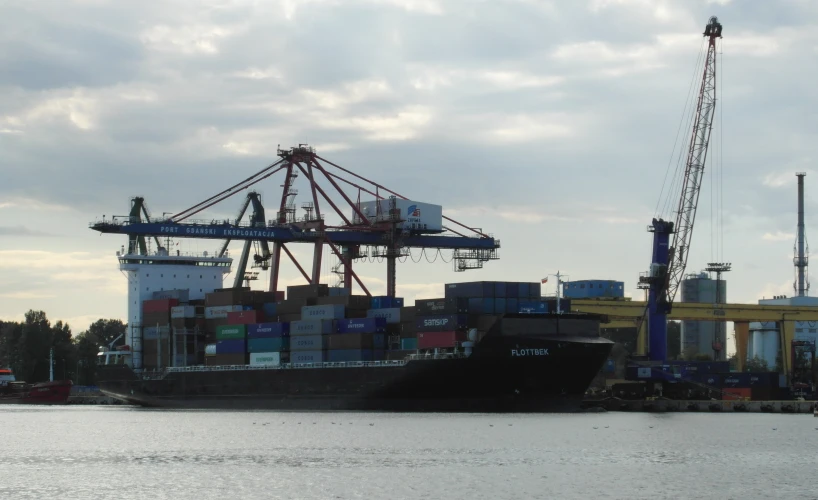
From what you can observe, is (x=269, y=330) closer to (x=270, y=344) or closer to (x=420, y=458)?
(x=270, y=344)

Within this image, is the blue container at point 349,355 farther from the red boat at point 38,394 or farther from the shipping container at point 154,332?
the red boat at point 38,394

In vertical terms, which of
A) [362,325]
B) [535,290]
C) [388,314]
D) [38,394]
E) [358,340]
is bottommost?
[38,394]

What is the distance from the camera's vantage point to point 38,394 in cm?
10669

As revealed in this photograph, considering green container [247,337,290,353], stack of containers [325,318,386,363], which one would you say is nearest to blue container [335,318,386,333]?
stack of containers [325,318,386,363]

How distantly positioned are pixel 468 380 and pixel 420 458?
20199 mm

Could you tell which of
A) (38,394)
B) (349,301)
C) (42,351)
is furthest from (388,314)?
(42,351)

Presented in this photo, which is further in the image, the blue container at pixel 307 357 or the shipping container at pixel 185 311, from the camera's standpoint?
the shipping container at pixel 185 311

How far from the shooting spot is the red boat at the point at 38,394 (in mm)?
106375

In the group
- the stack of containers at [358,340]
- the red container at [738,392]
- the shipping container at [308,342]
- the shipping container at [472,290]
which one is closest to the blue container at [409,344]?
the stack of containers at [358,340]

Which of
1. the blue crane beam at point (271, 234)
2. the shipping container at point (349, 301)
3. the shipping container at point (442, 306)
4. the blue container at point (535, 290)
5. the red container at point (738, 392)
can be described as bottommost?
the red container at point (738, 392)

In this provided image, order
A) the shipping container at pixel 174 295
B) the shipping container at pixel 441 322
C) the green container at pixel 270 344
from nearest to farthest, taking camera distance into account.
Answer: the shipping container at pixel 441 322
the green container at pixel 270 344
the shipping container at pixel 174 295

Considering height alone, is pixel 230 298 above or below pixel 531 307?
above

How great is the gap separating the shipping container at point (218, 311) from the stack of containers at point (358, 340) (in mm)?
10900

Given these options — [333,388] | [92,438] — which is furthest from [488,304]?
[92,438]
